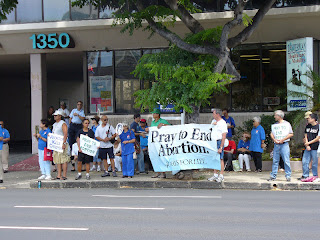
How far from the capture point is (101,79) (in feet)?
69.2

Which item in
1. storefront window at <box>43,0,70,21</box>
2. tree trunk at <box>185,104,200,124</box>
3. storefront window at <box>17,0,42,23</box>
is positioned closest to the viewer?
tree trunk at <box>185,104,200,124</box>

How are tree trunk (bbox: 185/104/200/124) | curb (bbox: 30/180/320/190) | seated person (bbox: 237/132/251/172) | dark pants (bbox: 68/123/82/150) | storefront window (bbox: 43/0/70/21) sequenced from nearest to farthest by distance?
1. curb (bbox: 30/180/320/190)
2. tree trunk (bbox: 185/104/200/124)
3. seated person (bbox: 237/132/251/172)
4. dark pants (bbox: 68/123/82/150)
5. storefront window (bbox: 43/0/70/21)

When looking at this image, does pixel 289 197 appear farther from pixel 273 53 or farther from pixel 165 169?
pixel 273 53

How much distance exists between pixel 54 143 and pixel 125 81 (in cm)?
666

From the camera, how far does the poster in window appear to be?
21.0 m

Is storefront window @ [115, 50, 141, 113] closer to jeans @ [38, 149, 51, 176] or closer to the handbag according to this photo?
jeans @ [38, 149, 51, 176]

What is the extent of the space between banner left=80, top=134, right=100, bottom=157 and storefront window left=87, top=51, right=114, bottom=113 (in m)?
6.05

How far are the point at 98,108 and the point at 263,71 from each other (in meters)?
6.89

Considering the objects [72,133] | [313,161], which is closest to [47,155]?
[72,133]

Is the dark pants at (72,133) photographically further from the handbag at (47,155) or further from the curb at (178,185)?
the curb at (178,185)

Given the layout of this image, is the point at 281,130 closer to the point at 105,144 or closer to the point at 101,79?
the point at 105,144

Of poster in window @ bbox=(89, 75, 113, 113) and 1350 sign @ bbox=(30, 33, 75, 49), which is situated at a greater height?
1350 sign @ bbox=(30, 33, 75, 49)

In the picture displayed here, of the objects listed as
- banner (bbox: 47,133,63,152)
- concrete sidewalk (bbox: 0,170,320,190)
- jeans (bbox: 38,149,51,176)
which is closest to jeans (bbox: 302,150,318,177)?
concrete sidewalk (bbox: 0,170,320,190)

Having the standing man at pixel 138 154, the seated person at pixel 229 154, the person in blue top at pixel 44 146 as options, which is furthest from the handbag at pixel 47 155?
the seated person at pixel 229 154
